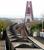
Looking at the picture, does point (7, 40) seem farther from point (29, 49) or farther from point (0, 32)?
point (29, 49)

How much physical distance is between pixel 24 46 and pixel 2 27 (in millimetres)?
419

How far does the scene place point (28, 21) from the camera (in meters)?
2.61

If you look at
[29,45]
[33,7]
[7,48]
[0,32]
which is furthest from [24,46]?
[33,7]

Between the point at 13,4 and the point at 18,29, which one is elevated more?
the point at 13,4

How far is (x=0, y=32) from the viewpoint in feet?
8.53

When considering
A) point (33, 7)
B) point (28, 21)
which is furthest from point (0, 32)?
point (33, 7)

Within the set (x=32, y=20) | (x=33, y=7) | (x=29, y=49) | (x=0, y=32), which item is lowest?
(x=29, y=49)

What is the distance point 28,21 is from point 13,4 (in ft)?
1.09

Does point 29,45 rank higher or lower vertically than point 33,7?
lower

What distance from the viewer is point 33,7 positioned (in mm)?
2619

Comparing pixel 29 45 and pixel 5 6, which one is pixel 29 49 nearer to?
pixel 29 45

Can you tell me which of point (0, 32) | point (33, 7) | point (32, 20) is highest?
point (33, 7)

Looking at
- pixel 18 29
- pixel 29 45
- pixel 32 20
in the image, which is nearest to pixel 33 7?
pixel 32 20

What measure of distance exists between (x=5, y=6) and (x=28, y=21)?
400 millimetres
